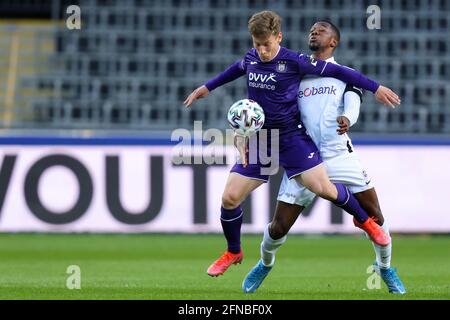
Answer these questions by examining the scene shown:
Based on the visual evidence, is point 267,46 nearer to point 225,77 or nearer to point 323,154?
point 225,77

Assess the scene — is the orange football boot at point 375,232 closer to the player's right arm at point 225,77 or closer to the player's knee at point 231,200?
the player's knee at point 231,200

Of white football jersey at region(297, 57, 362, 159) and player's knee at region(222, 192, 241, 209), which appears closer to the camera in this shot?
player's knee at region(222, 192, 241, 209)

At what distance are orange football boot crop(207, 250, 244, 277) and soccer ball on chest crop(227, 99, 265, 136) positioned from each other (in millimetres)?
1007

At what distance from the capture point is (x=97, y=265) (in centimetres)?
1158

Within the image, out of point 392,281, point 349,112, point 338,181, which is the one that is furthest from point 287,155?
point 392,281

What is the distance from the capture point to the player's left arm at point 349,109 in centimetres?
817

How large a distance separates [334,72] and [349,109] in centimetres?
31

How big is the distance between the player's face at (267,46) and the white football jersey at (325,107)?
447 mm

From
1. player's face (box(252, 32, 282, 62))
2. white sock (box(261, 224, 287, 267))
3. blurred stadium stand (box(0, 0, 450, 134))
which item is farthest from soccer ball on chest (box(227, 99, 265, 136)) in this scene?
blurred stadium stand (box(0, 0, 450, 134))

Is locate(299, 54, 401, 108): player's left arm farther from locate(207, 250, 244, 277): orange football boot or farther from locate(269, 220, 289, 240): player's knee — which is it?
locate(207, 250, 244, 277): orange football boot

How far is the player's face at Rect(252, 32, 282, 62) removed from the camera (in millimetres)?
8250

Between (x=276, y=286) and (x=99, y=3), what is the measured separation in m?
12.5

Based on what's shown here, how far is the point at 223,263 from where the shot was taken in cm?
855
